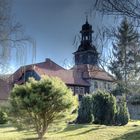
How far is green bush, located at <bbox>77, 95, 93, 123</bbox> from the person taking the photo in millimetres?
23578

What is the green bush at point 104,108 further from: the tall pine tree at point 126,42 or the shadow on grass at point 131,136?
the shadow on grass at point 131,136

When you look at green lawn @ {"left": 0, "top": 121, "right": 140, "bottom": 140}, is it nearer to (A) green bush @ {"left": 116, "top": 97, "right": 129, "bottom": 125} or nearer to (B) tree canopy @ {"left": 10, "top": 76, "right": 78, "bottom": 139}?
(B) tree canopy @ {"left": 10, "top": 76, "right": 78, "bottom": 139}

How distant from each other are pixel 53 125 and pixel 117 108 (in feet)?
33.1

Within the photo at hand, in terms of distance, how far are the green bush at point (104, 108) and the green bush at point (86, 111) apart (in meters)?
0.40

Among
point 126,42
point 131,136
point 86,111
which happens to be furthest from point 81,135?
point 86,111

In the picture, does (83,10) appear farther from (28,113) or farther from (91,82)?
(91,82)

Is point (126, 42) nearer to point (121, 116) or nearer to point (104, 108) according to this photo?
point (104, 108)

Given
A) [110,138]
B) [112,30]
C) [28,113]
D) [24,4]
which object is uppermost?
[24,4]

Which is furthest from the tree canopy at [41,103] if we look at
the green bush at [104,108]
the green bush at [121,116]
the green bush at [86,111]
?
the green bush at [121,116]

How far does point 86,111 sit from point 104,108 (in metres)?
1.22

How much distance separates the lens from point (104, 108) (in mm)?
23625

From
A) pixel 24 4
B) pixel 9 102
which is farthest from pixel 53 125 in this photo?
pixel 24 4

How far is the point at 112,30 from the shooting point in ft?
25.9

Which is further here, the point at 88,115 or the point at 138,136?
the point at 88,115
